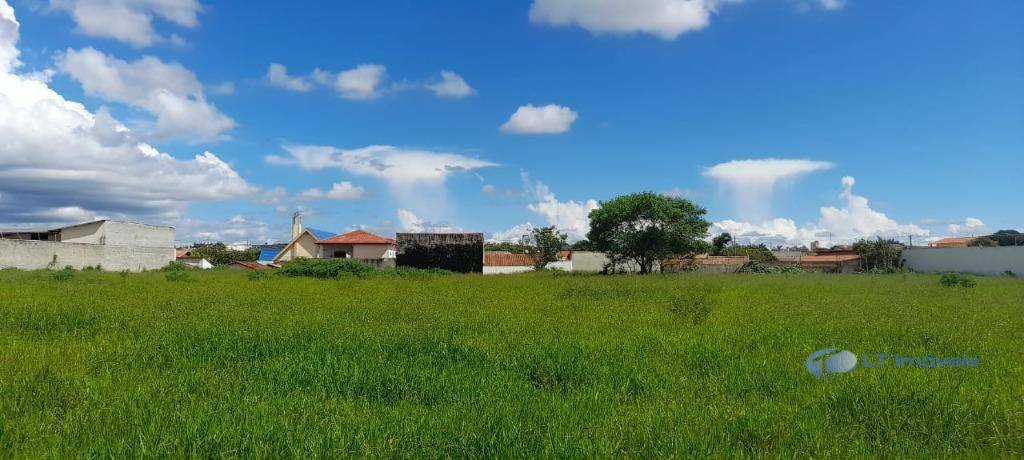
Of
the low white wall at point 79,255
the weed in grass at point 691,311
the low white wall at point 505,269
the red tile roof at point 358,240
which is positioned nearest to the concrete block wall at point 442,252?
the low white wall at point 505,269

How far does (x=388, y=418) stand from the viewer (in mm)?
4582

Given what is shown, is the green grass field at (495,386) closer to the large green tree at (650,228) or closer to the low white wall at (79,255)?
the large green tree at (650,228)

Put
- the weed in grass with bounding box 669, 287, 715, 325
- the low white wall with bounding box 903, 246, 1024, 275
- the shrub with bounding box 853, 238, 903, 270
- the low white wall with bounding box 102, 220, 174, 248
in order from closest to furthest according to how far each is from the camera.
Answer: the weed in grass with bounding box 669, 287, 715, 325, the low white wall with bounding box 903, 246, 1024, 275, the low white wall with bounding box 102, 220, 174, 248, the shrub with bounding box 853, 238, 903, 270

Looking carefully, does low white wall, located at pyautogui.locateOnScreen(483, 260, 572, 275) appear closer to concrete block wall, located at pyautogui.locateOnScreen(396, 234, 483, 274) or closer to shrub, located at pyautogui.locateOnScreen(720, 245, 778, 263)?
concrete block wall, located at pyautogui.locateOnScreen(396, 234, 483, 274)

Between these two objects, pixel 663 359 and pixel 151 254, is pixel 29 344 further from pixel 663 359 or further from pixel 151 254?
pixel 151 254

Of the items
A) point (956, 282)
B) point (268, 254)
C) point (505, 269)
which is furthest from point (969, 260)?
point (268, 254)

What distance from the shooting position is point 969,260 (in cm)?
3681

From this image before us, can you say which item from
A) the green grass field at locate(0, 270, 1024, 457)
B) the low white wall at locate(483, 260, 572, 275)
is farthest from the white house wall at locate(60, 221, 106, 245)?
the green grass field at locate(0, 270, 1024, 457)

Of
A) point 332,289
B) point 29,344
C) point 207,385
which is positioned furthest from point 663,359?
point 332,289

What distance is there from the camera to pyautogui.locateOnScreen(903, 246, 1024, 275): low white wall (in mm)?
33062

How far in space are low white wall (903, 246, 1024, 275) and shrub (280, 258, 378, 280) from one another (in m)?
36.8

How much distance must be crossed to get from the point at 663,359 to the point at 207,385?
5055mm

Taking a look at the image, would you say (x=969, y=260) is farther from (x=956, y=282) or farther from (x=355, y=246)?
(x=355, y=246)

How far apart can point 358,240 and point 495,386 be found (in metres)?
44.4
